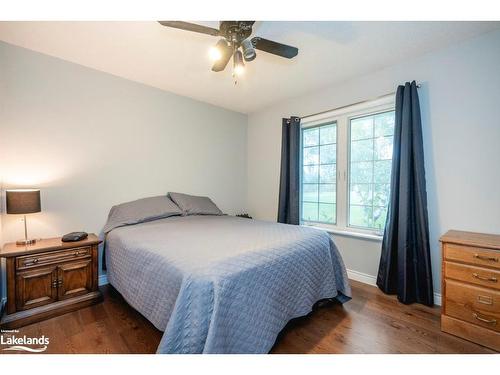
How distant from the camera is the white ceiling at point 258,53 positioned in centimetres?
175

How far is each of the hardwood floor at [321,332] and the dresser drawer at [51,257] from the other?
17.6 inches

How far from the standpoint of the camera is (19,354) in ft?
4.58

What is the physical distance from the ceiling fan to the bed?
1.27m

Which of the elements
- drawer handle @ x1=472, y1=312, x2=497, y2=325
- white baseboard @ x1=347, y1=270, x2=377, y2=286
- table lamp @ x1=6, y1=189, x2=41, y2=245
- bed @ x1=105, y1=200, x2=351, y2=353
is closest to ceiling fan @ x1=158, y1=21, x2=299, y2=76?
bed @ x1=105, y1=200, x2=351, y2=353

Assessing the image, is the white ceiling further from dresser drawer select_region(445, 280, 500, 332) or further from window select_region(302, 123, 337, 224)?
dresser drawer select_region(445, 280, 500, 332)

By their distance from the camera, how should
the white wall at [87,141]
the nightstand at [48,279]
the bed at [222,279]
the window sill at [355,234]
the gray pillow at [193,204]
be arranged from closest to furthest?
the bed at [222,279], the nightstand at [48,279], the white wall at [87,141], the window sill at [355,234], the gray pillow at [193,204]

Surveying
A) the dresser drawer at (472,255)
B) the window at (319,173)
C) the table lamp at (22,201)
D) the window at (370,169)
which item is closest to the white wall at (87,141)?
the table lamp at (22,201)

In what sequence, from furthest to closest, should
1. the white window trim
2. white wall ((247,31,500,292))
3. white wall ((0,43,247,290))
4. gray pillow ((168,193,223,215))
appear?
gray pillow ((168,193,223,215)) < the white window trim < white wall ((0,43,247,290)) < white wall ((247,31,500,292))

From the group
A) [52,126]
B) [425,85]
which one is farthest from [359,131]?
[52,126]

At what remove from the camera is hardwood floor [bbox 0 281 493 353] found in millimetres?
1463

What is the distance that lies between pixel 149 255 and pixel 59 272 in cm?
100

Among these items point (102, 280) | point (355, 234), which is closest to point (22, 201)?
point (102, 280)

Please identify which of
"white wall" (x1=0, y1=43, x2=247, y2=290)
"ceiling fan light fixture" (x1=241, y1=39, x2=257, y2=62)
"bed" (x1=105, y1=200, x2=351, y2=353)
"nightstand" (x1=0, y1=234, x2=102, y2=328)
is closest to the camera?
"bed" (x1=105, y1=200, x2=351, y2=353)

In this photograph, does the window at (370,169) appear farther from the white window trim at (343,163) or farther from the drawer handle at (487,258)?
the drawer handle at (487,258)
